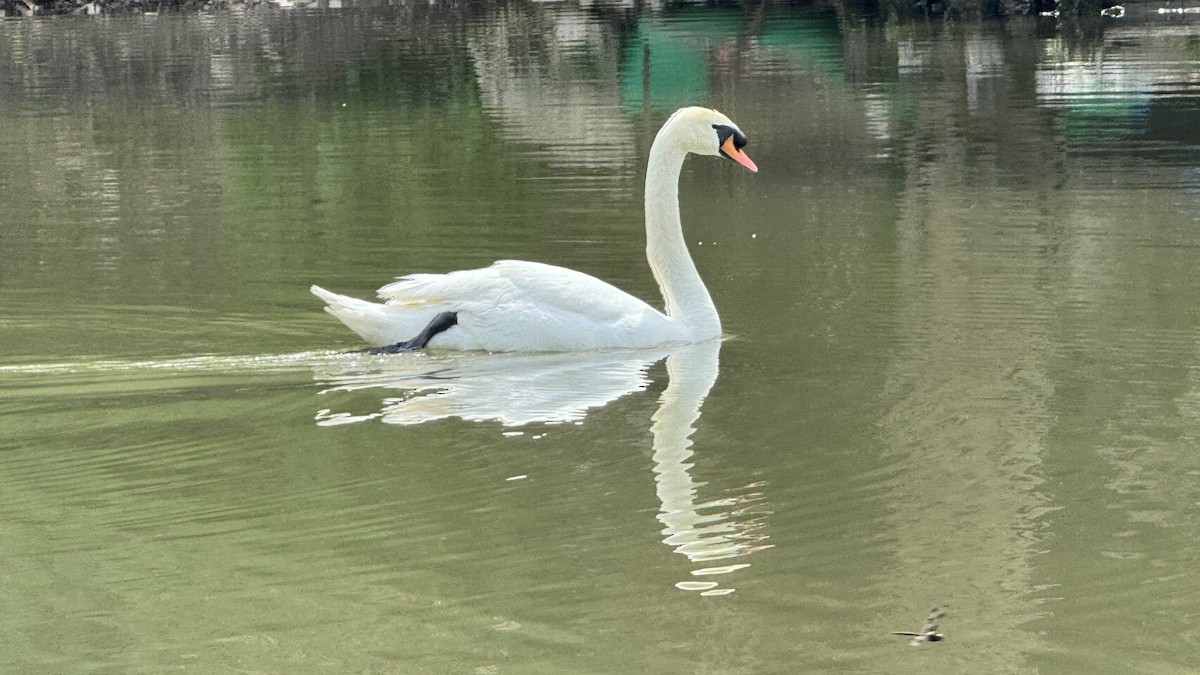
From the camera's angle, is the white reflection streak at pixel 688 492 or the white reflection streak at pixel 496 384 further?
the white reflection streak at pixel 496 384

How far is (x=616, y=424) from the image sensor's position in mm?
8508

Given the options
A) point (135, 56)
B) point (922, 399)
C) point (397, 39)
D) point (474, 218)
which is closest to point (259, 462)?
point (922, 399)

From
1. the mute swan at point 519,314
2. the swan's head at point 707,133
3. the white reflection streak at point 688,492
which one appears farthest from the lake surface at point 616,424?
the swan's head at point 707,133

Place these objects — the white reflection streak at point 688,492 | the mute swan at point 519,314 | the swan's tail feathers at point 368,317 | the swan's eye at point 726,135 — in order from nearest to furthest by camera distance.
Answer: the white reflection streak at point 688,492 → the mute swan at point 519,314 → the swan's tail feathers at point 368,317 → the swan's eye at point 726,135

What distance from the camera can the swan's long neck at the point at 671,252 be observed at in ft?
34.0

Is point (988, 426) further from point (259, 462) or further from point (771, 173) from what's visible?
point (771, 173)

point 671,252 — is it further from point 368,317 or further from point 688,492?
point 688,492

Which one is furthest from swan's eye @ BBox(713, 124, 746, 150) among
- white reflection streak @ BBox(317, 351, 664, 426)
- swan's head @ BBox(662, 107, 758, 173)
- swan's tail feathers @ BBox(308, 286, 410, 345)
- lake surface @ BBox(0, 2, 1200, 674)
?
swan's tail feathers @ BBox(308, 286, 410, 345)

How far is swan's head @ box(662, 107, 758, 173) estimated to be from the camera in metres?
10.6

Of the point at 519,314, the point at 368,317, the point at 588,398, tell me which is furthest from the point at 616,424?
the point at 368,317

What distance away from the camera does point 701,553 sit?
21.3 feet

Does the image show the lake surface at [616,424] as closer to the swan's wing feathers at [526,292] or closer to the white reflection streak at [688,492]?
the white reflection streak at [688,492]

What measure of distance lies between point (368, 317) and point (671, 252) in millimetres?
1850

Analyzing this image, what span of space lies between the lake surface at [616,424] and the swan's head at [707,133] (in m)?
1.07
